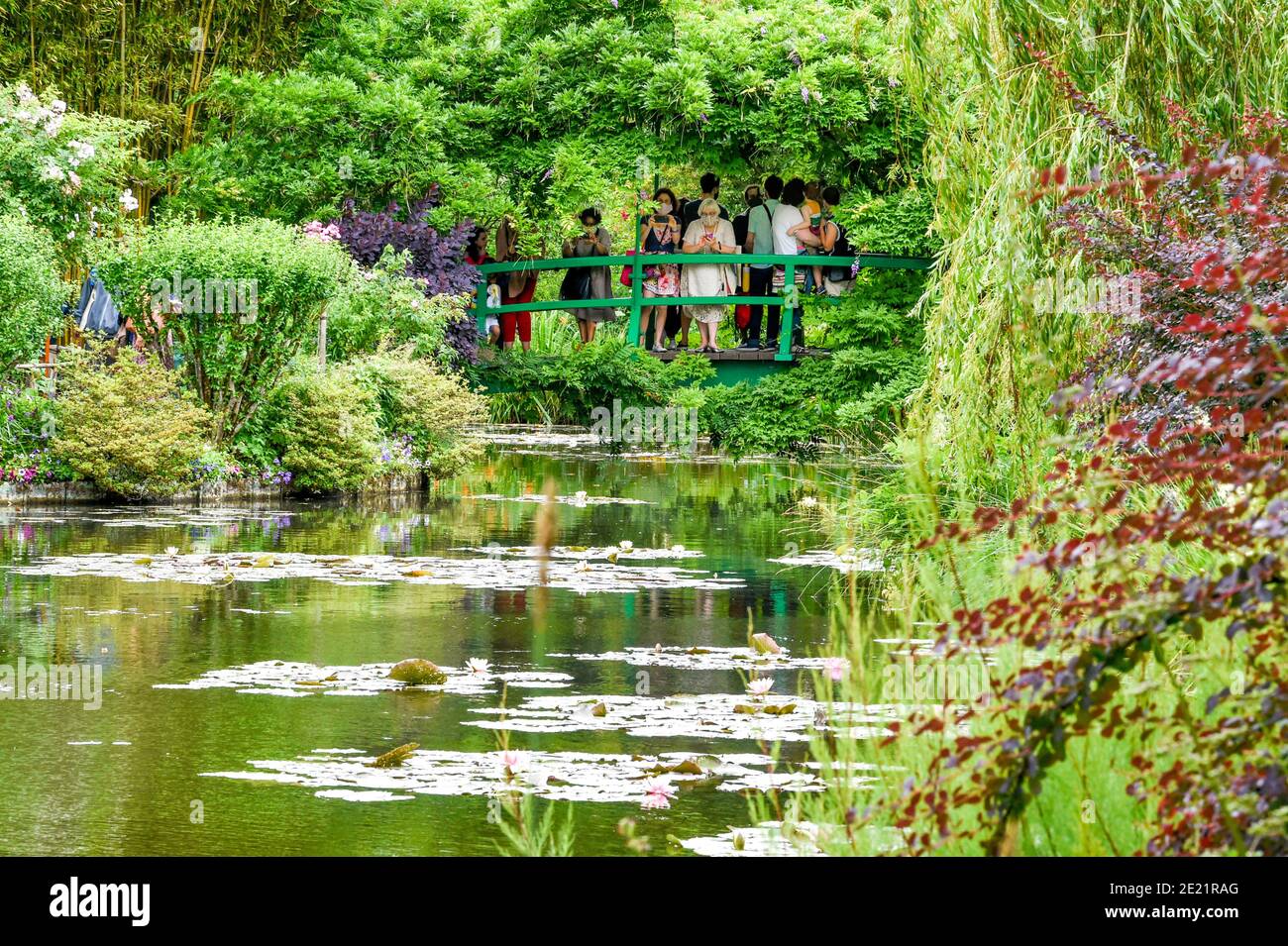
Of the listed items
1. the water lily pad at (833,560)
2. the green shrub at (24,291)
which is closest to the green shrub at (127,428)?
the green shrub at (24,291)

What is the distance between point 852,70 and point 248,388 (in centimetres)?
1040

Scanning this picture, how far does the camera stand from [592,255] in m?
28.8

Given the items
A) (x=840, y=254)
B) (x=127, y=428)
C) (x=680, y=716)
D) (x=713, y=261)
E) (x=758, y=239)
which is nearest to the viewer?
(x=680, y=716)

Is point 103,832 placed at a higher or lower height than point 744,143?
lower

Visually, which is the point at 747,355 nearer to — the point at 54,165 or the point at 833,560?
the point at 54,165

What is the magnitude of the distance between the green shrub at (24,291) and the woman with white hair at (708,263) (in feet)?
36.2

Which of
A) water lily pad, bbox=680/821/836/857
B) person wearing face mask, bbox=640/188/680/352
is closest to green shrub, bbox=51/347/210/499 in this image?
person wearing face mask, bbox=640/188/680/352

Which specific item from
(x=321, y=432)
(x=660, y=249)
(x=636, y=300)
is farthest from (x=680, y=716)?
(x=636, y=300)

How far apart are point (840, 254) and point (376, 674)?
58.6 ft

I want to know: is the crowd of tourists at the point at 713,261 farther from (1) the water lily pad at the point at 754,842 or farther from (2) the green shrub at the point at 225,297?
(1) the water lily pad at the point at 754,842

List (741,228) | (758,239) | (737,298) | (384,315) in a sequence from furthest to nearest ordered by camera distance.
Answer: (741,228) < (758,239) < (737,298) < (384,315)

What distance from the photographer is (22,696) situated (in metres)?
8.38
